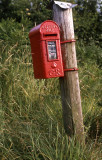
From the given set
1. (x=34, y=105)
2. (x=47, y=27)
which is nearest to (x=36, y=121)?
(x=34, y=105)

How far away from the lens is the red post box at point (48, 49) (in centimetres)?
281

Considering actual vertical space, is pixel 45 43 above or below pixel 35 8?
below

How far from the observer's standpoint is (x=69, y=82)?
117 inches

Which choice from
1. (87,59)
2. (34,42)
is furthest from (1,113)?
(87,59)

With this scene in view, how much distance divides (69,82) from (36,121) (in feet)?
2.34

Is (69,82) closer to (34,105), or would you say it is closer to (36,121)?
(36,121)

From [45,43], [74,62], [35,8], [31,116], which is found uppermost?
[35,8]

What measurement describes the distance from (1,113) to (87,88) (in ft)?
7.13

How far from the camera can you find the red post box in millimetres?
2807

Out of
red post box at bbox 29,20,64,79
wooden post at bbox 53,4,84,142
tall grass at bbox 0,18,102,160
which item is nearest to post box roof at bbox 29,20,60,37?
red post box at bbox 29,20,64,79

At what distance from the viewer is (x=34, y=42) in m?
2.98

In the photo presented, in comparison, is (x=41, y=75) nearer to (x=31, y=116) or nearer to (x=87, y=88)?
(x=31, y=116)

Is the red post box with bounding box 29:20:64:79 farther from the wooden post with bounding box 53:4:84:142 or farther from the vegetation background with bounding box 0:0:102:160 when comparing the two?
the vegetation background with bounding box 0:0:102:160

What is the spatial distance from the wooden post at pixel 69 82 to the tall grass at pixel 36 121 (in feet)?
0.44
